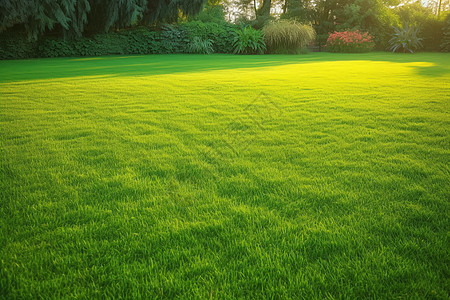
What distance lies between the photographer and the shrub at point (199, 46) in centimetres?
1839

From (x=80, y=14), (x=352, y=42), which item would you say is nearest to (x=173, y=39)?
(x=80, y=14)

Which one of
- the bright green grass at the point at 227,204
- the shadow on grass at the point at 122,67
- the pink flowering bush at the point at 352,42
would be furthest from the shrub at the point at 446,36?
the bright green grass at the point at 227,204

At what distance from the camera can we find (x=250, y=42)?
60.6ft

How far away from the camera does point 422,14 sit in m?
22.3

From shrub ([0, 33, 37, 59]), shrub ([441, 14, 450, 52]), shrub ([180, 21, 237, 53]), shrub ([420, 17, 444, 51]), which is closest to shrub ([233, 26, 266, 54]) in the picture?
shrub ([180, 21, 237, 53])

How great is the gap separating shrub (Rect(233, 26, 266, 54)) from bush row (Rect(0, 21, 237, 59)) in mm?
968

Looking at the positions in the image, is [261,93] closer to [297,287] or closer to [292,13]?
[297,287]

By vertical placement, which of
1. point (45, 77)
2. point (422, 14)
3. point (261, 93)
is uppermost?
point (422, 14)

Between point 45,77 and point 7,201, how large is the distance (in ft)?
23.9

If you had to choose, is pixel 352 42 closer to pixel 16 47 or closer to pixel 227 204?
pixel 16 47

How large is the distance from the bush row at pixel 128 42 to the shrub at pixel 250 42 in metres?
0.97

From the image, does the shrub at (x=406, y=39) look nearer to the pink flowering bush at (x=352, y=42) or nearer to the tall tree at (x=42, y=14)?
the pink flowering bush at (x=352, y=42)

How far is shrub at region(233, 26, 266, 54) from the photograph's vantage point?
18.4 m

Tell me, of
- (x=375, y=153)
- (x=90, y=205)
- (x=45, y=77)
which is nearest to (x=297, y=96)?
(x=375, y=153)
